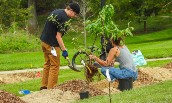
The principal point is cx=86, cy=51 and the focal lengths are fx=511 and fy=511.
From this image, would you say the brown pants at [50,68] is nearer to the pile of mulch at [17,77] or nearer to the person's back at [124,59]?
the person's back at [124,59]

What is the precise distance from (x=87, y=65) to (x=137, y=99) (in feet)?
7.19

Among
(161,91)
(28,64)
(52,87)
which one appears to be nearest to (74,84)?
(52,87)

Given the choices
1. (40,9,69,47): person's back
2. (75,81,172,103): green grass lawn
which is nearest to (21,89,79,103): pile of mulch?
(75,81,172,103): green grass lawn

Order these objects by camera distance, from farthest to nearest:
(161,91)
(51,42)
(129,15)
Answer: (129,15)
(51,42)
(161,91)

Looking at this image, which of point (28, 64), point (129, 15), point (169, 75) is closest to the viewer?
point (169, 75)

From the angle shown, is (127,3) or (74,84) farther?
(127,3)

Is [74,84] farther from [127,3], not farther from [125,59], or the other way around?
[127,3]

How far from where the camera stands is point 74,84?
10273 mm

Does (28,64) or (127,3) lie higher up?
(127,3)

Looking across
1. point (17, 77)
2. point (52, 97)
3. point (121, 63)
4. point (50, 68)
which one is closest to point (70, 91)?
point (52, 97)

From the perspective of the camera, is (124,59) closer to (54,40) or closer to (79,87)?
(79,87)

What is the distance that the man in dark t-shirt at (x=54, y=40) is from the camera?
34.1 ft

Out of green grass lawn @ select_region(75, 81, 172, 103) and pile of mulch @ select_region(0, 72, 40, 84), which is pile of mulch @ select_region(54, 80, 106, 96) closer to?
green grass lawn @ select_region(75, 81, 172, 103)

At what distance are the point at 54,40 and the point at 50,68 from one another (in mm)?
594
